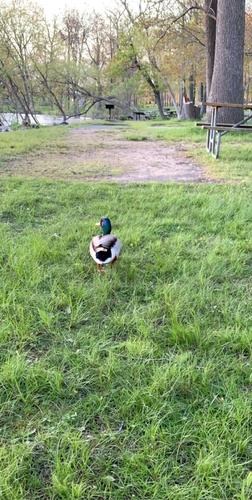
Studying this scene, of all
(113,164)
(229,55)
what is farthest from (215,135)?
(229,55)

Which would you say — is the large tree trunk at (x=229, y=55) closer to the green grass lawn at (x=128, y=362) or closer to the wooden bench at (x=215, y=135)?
the wooden bench at (x=215, y=135)

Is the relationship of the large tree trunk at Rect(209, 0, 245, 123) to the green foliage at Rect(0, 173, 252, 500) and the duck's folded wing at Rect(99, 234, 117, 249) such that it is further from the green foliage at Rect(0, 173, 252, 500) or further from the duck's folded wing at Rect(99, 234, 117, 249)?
the duck's folded wing at Rect(99, 234, 117, 249)

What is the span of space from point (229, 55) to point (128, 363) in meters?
8.06

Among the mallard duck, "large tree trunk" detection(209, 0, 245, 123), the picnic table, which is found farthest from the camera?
"large tree trunk" detection(209, 0, 245, 123)

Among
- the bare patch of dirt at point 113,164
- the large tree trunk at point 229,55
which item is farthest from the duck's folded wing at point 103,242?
the large tree trunk at point 229,55

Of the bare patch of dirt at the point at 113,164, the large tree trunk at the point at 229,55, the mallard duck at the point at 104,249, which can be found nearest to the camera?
the mallard duck at the point at 104,249

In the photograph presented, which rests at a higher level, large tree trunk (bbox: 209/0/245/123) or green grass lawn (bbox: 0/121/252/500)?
large tree trunk (bbox: 209/0/245/123)

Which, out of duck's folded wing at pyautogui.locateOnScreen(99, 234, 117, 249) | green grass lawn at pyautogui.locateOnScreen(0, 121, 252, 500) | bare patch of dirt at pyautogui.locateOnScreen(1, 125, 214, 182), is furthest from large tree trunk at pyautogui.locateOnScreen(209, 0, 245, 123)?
duck's folded wing at pyautogui.locateOnScreen(99, 234, 117, 249)

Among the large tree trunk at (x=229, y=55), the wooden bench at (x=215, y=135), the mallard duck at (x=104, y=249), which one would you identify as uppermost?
the large tree trunk at (x=229, y=55)

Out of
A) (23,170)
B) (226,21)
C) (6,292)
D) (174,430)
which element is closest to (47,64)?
(226,21)

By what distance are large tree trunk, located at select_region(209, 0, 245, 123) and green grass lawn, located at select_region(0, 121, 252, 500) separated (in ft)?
19.9

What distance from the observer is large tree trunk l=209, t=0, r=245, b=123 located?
25.1 ft

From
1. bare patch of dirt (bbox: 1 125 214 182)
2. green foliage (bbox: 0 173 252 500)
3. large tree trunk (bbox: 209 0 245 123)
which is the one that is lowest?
green foliage (bbox: 0 173 252 500)

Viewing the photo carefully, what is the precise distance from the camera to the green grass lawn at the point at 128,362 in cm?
108
